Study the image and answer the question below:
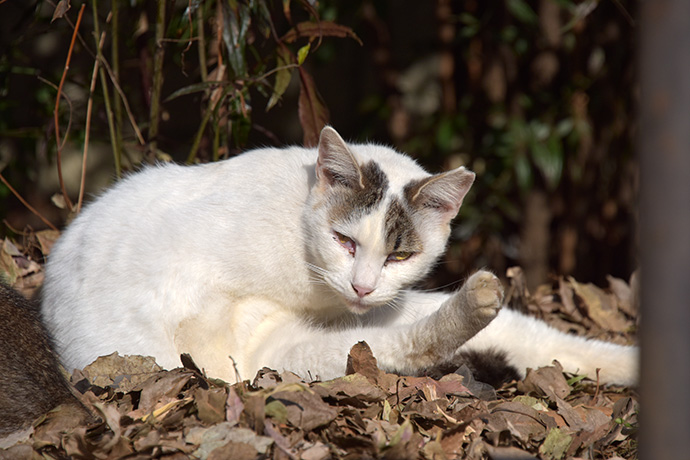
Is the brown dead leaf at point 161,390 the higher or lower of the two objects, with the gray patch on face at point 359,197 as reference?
lower

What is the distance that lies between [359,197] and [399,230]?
198 millimetres

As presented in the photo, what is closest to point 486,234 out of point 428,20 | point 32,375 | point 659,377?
point 428,20

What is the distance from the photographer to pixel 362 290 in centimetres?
233

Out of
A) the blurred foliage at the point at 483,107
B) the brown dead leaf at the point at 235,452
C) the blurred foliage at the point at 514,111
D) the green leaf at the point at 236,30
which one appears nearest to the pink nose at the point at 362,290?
the brown dead leaf at the point at 235,452

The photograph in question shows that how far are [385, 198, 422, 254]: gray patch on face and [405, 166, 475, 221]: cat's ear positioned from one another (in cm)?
6

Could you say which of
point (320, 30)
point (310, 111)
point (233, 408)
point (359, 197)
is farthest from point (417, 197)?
point (233, 408)

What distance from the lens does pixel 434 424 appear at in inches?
74.8

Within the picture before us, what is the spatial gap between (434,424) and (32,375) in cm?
113

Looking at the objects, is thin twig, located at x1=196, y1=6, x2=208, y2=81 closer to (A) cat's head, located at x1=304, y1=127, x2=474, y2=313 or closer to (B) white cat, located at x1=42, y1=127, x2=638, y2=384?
(B) white cat, located at x1=42, y1=127, x2=638, y2=384

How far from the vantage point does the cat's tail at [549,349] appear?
102 inches

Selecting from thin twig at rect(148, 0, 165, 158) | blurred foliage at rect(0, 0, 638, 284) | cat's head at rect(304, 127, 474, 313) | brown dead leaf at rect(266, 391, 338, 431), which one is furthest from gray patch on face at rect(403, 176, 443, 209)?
blurred foliage at rect(0, 0, 638, 284)

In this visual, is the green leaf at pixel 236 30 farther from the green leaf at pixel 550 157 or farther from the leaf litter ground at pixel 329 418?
the green leaf at pixel 550 157

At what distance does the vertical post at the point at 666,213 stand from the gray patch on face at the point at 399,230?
61.9 inches

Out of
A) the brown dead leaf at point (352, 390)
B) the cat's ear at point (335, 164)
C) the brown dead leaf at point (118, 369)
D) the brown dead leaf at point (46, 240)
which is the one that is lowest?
the brown dead leaf at point (46, 240)
